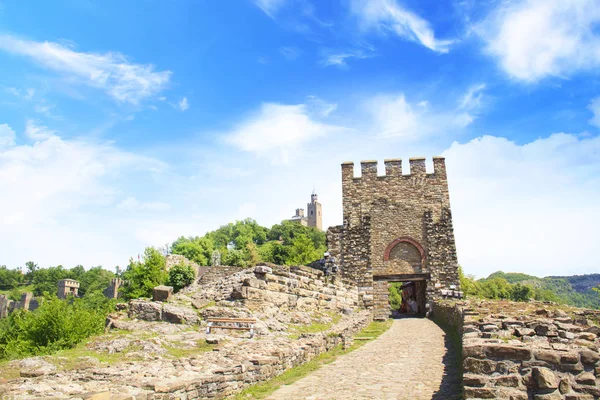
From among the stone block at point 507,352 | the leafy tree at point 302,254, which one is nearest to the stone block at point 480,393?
the stone block at point 507,352

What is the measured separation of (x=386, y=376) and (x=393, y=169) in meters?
19.7

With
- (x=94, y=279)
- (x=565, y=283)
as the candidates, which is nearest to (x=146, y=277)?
(x=94, y=279)

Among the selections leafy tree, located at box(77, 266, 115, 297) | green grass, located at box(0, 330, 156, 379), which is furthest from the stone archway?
leafy tree, located at box(77, 266, 115, 297)

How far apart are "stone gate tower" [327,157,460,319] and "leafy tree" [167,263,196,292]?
950cm

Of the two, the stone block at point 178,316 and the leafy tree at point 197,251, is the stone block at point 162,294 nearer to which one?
the stone block at point 178,316

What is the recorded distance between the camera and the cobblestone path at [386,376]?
20.3 feet

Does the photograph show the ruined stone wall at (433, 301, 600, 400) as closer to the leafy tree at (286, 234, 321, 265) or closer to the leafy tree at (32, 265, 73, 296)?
the leafy tree at (286, 234, 321, 265)

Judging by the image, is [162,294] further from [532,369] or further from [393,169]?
[393,169]

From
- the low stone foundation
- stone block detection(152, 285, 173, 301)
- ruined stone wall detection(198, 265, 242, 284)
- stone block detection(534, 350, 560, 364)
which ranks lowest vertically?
the low stone foundation

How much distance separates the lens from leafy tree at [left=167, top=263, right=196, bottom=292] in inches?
1049

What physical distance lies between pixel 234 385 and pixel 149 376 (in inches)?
49.1

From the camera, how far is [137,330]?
8.89m

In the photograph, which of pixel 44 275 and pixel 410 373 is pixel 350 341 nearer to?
pixel 410 373

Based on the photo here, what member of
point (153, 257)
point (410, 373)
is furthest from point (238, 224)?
point (410, 373)
